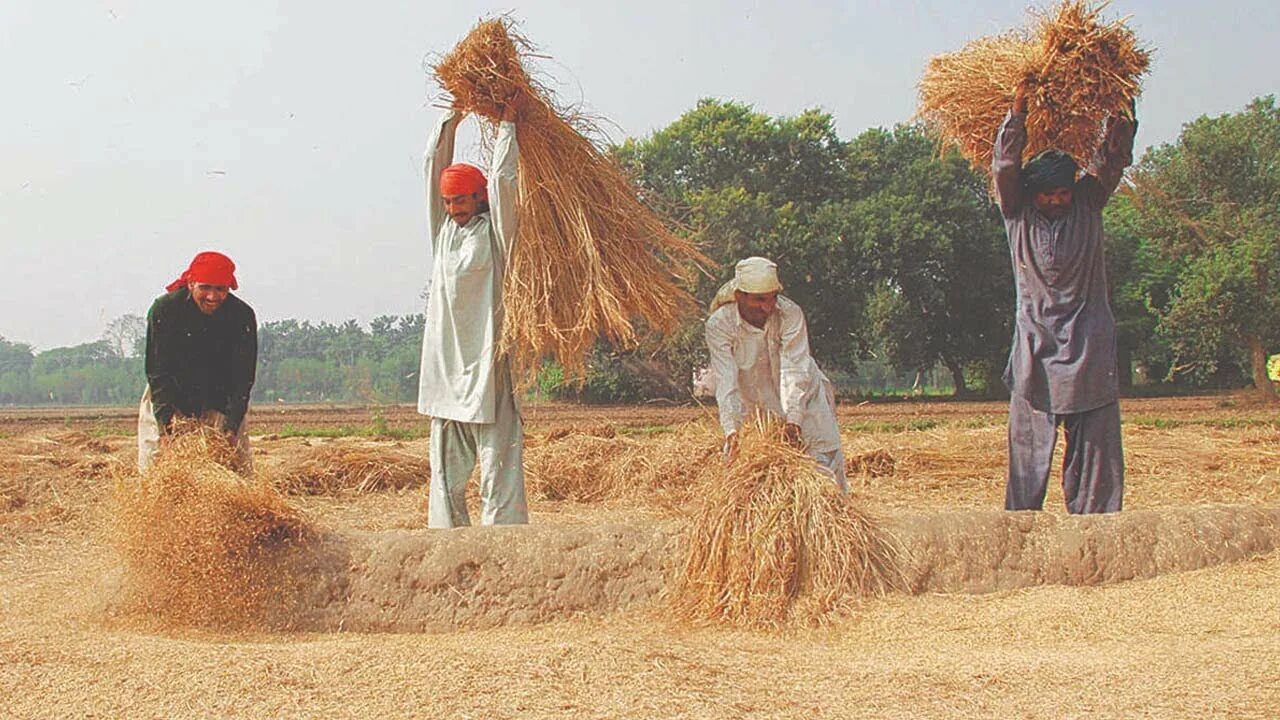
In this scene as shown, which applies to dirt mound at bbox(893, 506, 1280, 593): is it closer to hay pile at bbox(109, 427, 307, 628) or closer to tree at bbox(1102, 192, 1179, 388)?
hay pile at bbox(109, 427, 307, 628)

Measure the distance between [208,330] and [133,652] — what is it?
81.0 inches

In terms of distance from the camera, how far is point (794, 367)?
4852 mm

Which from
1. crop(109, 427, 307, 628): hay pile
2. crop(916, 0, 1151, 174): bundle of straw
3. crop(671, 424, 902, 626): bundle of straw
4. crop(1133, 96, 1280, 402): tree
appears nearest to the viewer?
crop(671, 424, 902, 626): bundle of straw

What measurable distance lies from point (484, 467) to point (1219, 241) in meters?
21.6

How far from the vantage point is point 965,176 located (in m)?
30.0

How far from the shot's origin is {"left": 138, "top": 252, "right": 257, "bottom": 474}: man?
4832 millimetres

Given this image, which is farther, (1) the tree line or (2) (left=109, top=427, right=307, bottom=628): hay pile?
(1) the tree line

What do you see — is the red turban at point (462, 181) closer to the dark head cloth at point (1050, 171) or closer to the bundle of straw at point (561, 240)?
the bundle of straw at point (561, 240)

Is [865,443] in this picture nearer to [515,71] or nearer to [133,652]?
[515,71]

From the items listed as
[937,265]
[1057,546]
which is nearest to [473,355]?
[1057,546]

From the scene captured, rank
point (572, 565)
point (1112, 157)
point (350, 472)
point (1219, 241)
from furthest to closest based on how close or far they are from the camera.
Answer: point (1219, 241)
point (350, 472)
point (1112, 157)
point (572, 565)

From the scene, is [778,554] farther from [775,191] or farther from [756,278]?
[775,191]

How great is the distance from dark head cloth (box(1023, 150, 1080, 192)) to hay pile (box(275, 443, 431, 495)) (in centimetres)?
490

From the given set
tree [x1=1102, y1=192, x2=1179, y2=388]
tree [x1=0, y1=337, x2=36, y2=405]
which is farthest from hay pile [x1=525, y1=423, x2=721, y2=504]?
tree [x1=0, y1=337, x2=36, y2=405]
